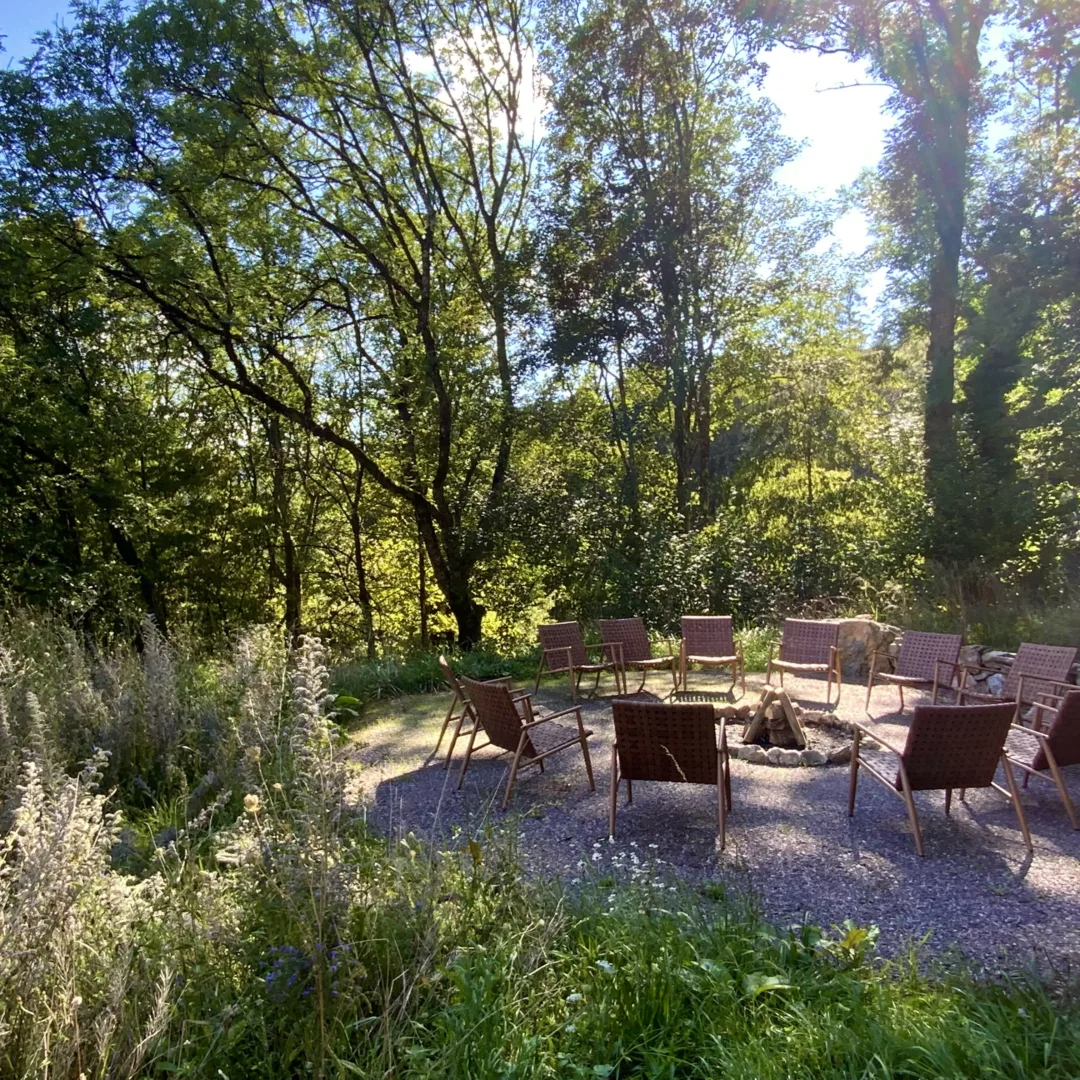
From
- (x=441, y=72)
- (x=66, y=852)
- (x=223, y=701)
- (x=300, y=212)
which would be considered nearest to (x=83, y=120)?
(x=300, y=212)

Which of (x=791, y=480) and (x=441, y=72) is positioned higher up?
(x=441, y=72)

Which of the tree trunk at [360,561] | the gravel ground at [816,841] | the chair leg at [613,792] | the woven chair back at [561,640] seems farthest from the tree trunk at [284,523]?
the chair leg at [613,792]

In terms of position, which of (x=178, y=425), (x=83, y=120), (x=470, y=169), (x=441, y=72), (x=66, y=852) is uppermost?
(x=441, y=72)

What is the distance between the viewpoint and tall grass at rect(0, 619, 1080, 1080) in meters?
1.87

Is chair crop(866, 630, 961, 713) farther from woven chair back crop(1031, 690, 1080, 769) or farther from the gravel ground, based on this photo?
→ woven chair back crop(1031, 690, 1080, 769)

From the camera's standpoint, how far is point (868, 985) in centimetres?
227

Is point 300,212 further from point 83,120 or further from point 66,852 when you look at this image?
point 66,852

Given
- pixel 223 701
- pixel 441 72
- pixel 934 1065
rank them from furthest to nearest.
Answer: pixel 441 72 < pixel 223 701 < pixel 934 1065

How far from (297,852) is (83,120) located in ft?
35.8

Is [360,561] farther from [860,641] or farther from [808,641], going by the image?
[808,641]

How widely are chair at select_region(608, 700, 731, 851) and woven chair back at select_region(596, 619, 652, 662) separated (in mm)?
3612

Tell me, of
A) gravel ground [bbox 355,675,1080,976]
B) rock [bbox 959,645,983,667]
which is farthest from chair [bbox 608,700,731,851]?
rock [bbox 959,645,983,667]

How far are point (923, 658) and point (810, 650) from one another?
998mm

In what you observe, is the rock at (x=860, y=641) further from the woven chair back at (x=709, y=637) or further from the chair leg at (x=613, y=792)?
the chair leg at (x=613, y=792)
